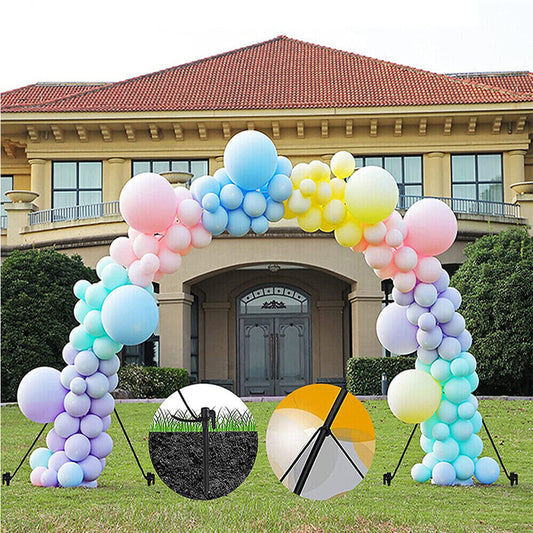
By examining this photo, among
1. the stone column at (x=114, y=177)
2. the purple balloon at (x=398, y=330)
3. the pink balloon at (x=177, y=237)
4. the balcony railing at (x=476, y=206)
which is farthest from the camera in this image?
the stone column at (x=114, y=177)

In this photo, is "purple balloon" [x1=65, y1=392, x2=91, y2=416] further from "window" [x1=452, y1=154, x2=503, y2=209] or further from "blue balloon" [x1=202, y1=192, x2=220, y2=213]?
"window" [x1=452, y1=154, x2=503, y2=209]

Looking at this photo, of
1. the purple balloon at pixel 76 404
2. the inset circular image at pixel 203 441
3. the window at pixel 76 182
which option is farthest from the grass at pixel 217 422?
the window at pixel 76 182

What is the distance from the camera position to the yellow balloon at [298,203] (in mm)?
9039

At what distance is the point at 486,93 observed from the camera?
25.8m

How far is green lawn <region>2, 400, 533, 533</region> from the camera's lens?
23.3ft

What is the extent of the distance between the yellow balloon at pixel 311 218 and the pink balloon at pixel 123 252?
6.39ft

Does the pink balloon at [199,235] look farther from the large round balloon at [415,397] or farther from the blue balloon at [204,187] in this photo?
the large round balloon at [415,397]

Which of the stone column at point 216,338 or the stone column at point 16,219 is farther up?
the stone column at point 16,219

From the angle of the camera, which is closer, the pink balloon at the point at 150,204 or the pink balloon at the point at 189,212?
the pink balloon at the point at 150,204

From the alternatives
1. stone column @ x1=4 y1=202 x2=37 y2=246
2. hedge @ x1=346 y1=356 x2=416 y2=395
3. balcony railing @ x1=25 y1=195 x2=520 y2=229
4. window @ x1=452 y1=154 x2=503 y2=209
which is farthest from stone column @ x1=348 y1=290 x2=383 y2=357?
stone column @ x1=4 y1=202 x2=37 y2=246

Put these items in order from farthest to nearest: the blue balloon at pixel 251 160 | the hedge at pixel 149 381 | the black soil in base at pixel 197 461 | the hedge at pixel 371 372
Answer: the hedge at pixel 371 372 → the hedge at pixel 149 381 → the blue balloon at pixel 251 160 → the black soil in base at pixel 197 461

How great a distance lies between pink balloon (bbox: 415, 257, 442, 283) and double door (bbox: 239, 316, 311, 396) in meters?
14.5

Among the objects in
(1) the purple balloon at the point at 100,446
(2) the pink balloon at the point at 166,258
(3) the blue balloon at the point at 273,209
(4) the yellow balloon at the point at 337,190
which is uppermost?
(4) the yellow balloon at the point at 337,190

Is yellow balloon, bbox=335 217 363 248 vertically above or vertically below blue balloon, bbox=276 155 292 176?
below
